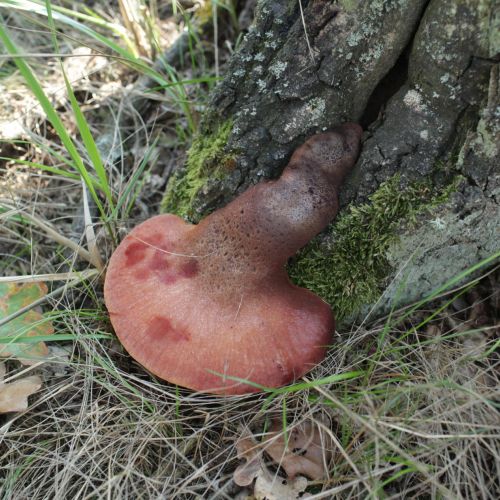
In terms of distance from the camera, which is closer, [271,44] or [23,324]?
[271,44]

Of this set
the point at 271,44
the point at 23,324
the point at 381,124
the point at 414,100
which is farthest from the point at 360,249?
the point at 23,324

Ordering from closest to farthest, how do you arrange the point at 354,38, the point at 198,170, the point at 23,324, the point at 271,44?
the point at 354,38 → the point at 271,44 → the point at 23,324 → the point at 198,170

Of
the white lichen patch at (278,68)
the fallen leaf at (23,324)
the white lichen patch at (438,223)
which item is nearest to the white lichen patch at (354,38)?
the white lichen patch at (278,68)

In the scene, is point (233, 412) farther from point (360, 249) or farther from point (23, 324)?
point (23, 324)

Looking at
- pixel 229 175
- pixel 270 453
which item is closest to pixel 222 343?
pixel 270 453

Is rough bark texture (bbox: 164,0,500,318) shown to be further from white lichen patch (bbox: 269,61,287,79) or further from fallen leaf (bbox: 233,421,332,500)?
fallen leaf (bbox: 233,421,332,500)

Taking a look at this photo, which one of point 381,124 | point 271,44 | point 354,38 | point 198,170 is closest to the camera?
point 354,38

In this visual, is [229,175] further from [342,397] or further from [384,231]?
[342,397]
